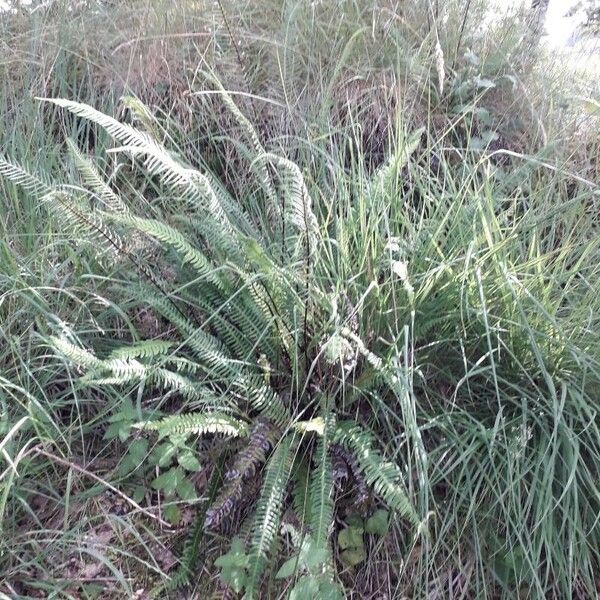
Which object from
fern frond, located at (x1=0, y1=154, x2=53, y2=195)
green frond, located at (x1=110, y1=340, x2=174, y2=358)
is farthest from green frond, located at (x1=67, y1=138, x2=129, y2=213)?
green frond, located at (x1=110, y1=340, x2=174, y2=358)

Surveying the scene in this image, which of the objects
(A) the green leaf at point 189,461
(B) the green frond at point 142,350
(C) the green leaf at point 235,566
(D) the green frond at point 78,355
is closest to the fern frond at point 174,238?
(B) the green frond at point 142,350

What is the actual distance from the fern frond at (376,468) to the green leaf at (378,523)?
5 cm

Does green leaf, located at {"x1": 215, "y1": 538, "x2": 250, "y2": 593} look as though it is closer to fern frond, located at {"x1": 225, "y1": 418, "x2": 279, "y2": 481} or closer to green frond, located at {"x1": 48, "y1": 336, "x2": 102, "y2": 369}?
fern frond, located at {"x1": 225, "y1": 418, "x2": 279, "y2": 481}

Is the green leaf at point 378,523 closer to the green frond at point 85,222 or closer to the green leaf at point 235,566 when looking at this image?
the green leaf at point 235,566

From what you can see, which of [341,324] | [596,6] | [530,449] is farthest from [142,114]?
[596,6]

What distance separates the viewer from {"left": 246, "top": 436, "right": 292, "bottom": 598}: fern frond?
1.56m

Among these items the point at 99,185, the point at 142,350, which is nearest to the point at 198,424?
the point at 142,350

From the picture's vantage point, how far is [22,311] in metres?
2.02

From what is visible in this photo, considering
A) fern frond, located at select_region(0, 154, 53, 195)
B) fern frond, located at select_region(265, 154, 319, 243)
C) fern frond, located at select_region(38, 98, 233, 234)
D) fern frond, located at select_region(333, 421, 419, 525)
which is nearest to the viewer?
fern frond, located at select_region(333, 421, 419, 525)

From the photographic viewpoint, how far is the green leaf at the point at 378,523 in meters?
1.70

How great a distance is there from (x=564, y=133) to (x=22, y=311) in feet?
6.99

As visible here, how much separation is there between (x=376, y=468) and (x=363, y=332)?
1.31ft

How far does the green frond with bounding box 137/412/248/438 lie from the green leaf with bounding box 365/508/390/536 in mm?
400

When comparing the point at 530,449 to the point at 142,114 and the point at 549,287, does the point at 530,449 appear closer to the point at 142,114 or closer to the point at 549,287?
the point at 549,287
